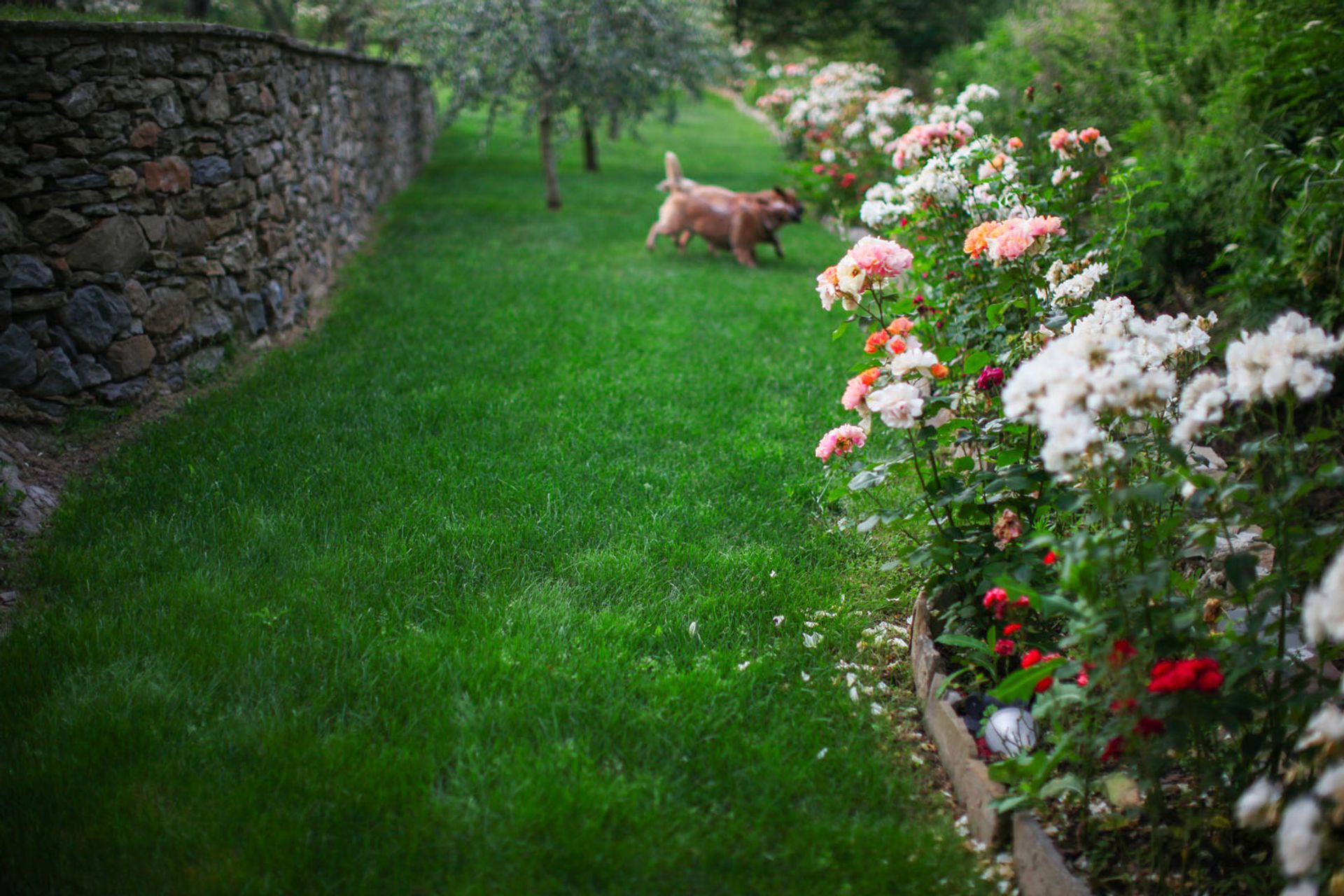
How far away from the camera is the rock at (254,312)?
17.0 ft

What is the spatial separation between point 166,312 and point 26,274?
2.12 feet

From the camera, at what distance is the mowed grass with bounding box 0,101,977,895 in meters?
2.08

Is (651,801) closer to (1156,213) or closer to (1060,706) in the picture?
(1060,706)

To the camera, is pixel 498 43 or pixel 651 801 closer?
pixel 651 801

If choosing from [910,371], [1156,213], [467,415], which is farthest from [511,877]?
[1156,213]

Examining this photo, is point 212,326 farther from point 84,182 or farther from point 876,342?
point 876,342

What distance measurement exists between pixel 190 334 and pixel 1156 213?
4944mm

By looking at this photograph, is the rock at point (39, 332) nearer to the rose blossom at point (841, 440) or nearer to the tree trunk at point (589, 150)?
the rose blossom at point (841, 440)

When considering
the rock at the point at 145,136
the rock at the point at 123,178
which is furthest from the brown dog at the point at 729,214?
the rock at the point at 123,178

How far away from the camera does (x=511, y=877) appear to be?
79.0 inches

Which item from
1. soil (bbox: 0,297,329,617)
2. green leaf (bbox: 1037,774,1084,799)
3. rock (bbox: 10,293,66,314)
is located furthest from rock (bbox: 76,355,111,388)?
green leaf (bbox: 1037,774,1084,799)

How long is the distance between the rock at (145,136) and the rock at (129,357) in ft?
2.92

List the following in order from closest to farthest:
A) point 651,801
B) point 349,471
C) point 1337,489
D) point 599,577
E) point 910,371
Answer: point 651,801 → point 910,371 → point 599,577 → point 1337,489 → point 349,471

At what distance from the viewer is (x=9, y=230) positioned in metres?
3.86
